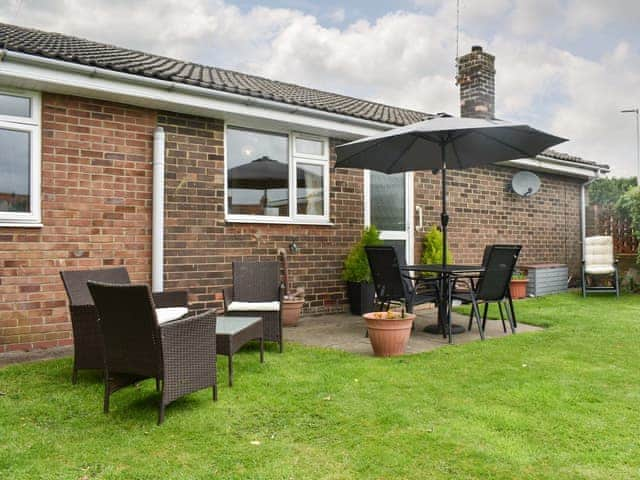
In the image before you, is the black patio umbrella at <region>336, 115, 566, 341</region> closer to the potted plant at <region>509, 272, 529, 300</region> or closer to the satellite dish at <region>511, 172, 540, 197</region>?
the potted plant at <region>509, 272, 529, 300</region>

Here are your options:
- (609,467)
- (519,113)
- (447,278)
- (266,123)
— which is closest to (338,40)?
(519,113)

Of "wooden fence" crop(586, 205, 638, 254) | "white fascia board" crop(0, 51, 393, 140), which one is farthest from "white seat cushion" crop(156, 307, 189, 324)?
"wooden fence" crop(586, 205, 638, 254)

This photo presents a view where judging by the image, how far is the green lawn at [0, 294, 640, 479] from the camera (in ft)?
8.14

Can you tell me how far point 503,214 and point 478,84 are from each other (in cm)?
294

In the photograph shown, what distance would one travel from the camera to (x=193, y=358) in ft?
10.8

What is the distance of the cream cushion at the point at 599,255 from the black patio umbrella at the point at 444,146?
4750 mm

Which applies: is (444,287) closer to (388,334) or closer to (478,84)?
(388,334)

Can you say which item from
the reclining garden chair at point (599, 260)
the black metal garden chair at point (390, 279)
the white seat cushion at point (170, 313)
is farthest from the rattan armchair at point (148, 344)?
the reclining garden chair at point (599, 260)

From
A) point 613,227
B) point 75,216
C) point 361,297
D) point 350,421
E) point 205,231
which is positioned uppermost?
point 613,227

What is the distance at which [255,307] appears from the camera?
5.06 m

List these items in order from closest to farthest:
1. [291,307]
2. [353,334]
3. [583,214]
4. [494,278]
→ [494,278] → [353,334] → [291,307] → [583,214]

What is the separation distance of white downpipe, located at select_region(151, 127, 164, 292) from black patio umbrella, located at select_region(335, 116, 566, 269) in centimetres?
212

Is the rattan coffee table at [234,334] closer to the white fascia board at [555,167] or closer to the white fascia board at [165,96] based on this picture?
the white fascia board at [165,96]

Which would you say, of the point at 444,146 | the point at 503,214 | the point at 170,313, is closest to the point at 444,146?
the point at 444,146
